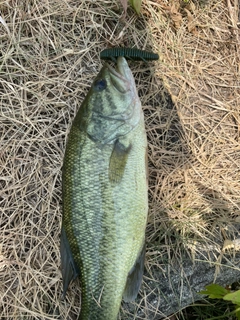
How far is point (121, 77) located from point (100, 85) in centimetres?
15

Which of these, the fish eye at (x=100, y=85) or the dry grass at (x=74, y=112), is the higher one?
the fish eye at (x=100, y=85)

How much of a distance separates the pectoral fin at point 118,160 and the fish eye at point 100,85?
1.27 ft

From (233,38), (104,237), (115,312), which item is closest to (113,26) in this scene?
(233,38)

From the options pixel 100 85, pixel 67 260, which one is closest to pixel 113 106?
pixel 100 85

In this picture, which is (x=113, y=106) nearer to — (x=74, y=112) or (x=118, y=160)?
(x=118, y=160)

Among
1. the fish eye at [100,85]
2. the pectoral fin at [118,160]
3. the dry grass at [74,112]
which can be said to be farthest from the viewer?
the dry grass at [74,112]

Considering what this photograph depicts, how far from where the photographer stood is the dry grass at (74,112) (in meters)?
2.88

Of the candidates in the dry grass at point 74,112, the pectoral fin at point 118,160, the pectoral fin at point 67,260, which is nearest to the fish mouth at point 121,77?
the pectoral fin at point 118,160

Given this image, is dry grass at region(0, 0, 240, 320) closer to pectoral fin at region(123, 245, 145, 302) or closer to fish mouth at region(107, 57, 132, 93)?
pectoral fin at region(123, 245, 145, 302)

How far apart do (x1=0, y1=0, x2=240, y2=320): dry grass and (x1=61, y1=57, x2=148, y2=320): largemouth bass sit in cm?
53

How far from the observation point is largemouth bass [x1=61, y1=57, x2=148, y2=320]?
2.30 meters

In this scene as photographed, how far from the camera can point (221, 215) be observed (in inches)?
115

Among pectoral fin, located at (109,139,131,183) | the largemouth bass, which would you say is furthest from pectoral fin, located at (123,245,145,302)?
pectoral fin, located at (109,139,131,183)

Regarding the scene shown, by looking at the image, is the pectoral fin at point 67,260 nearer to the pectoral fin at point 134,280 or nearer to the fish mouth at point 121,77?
the pectoral fin at point 134,280
